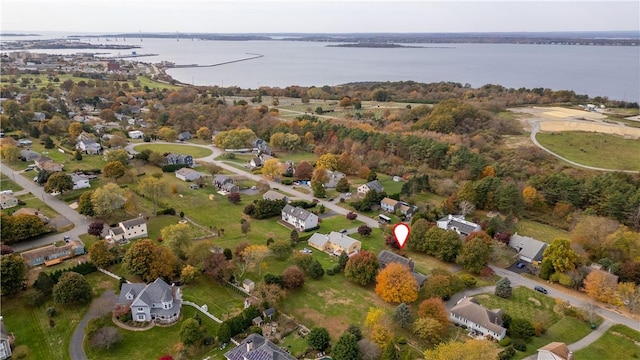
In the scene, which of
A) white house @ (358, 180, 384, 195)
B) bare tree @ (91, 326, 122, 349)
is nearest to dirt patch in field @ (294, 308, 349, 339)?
bare tree @ (91, 326, 122, 349)

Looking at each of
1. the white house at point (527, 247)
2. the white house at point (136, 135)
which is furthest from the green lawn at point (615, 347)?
the white house at point (136, 135)

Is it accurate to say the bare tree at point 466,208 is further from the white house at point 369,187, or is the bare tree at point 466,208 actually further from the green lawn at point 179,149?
the green lawn at point 179,149

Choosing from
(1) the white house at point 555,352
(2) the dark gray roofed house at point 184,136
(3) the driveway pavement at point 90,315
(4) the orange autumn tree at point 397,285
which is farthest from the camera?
(2) the dark gray roofed house at point 184,136

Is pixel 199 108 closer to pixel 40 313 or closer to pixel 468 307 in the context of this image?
pixel 40 313

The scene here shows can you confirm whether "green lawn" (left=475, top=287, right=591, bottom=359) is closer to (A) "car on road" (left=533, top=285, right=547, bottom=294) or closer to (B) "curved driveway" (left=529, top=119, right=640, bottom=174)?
(A) "car on road" (left=533, top=285, right=547, bottom=294)

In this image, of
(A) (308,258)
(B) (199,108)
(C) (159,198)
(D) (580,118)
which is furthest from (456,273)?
(B) (199,108)

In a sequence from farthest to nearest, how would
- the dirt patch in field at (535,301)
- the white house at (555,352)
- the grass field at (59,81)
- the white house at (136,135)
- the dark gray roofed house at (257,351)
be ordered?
the grass field at (59,81) < the white house at (136,135) < the dirt patch in field at (535,301) < the white house at (555,352) < the dark gray roofed house at (257,351)

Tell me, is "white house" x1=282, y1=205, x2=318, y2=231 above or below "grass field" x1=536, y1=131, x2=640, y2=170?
below
